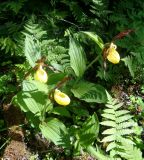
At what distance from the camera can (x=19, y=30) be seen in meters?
3.94

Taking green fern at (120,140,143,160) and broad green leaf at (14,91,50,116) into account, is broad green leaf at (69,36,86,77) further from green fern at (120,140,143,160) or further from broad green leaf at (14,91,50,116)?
green fern at (120,140,143,160)

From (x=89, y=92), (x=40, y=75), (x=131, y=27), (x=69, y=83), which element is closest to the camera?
(x=40, y=75)

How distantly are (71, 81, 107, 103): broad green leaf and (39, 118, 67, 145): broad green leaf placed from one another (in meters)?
0.34

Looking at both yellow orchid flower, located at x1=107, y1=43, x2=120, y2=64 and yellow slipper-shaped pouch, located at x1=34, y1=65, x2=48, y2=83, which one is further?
yellow orchid flower, located at x1=107, y1=43, x2=120, y2=64

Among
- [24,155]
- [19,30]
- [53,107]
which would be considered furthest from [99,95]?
[19,30]

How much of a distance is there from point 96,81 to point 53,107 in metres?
0.73

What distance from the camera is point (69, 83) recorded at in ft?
11.4

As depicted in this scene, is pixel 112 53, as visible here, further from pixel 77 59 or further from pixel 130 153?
pixel 130 153

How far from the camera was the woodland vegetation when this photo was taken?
3.13 m

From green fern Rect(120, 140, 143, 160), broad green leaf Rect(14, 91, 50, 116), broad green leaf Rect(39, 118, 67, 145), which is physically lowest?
green fern Rect(120, 140, 143, 160)

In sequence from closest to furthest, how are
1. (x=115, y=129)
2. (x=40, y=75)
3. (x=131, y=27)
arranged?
(x=40, y=75) < (x=115, y=129) < (x=131, y=27)

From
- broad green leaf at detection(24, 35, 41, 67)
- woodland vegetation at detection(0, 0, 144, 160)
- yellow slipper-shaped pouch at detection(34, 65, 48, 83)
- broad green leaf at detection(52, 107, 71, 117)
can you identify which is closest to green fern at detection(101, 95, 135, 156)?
woodland vegetation at detection(0, 0, 144, 160)

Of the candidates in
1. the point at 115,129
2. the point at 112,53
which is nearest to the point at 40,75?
the point at 112,53

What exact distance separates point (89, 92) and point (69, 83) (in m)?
0.27
